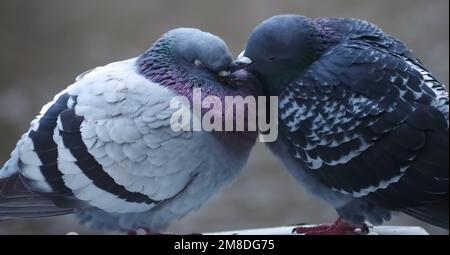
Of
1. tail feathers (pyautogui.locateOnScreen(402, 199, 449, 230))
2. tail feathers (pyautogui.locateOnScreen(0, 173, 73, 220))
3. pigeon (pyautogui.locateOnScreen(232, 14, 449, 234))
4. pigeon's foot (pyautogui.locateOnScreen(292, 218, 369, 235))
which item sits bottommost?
pigeon's foot (pyautogui.locateOnScreen(292, 218, 369, 235))

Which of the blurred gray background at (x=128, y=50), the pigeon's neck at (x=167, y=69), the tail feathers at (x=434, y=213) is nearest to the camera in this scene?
the tail feathers at (x=434, y=213)

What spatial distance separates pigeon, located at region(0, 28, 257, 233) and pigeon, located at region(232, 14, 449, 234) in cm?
13

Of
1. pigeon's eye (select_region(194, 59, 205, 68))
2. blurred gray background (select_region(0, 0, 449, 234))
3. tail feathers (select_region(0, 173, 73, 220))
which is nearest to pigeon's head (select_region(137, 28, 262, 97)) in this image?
pigeon's eye (select_region(194, 59, 205, 68))

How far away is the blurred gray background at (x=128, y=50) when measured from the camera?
338cm

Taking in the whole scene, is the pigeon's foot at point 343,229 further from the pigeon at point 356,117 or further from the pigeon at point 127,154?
the pigeon at point 127,154

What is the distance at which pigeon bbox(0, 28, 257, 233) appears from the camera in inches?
66.6

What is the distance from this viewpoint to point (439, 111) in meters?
1.48

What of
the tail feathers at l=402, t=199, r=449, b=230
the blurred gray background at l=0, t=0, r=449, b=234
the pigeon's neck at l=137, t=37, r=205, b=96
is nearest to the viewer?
the tail feathers at l=402, t=199, r=449, b=230

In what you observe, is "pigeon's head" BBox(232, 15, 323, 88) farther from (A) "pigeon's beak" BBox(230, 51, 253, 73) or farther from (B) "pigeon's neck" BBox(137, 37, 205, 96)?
(B) "pigeon's neck" BBox(137, 37, 205, 96)

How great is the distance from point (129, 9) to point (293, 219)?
162 centimetres

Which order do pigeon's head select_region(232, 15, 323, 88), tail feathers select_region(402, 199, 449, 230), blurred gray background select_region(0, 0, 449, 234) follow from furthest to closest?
blurred gray background select_region(0, 0, 449, 234) < pigeon's head select_region(232, 15, 323, 88) < tail feathers select_region(402, 199, 449, 230)

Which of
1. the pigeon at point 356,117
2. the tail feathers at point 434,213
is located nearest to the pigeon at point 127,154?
the pigeon at point 356,117

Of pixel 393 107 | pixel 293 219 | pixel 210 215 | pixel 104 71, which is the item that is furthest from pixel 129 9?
pixel 393 107

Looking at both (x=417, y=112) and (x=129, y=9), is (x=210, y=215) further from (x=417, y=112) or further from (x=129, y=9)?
(x=417, y=112)
